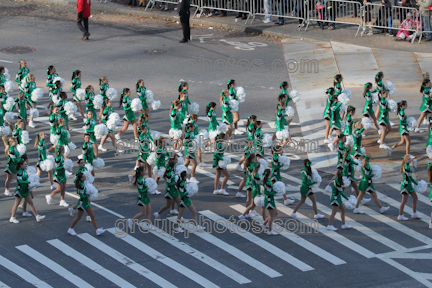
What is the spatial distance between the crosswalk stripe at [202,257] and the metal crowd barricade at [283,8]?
15696 millimetres

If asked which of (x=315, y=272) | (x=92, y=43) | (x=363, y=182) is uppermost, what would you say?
(x=92, y=43)

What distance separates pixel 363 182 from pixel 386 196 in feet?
4.41

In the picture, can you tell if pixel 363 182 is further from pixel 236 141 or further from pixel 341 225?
pixel 236 141

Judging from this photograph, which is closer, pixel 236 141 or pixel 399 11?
pixel 236 141

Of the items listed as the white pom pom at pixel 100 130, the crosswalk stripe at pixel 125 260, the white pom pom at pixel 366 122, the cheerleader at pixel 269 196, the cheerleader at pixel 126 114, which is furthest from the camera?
the cheerleader at pixel 126 114

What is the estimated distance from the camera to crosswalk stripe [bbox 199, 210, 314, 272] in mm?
11902

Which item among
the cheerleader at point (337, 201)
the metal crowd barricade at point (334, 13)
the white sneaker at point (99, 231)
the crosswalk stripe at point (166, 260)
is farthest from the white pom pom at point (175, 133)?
the metal crowd barricade at point (334, 13)

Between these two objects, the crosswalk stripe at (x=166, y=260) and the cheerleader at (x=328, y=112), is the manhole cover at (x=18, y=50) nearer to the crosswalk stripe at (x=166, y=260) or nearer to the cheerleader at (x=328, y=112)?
the cheerleader at (x=328, y=112)

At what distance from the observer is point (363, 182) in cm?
1373

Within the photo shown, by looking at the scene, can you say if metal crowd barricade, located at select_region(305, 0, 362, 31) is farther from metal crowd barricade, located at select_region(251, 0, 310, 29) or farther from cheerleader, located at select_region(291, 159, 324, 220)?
cheerleader, located at select_region(291, 159, 324, 220)

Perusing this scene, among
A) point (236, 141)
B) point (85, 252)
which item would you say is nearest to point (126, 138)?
point (236, 141)

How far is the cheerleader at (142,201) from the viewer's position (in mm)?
13000

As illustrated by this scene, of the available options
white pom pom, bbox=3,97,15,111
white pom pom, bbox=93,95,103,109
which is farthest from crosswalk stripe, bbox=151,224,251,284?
white pom pom, bbox=3,97,15,111

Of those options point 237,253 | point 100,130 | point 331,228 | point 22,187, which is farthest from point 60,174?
point 331,228
